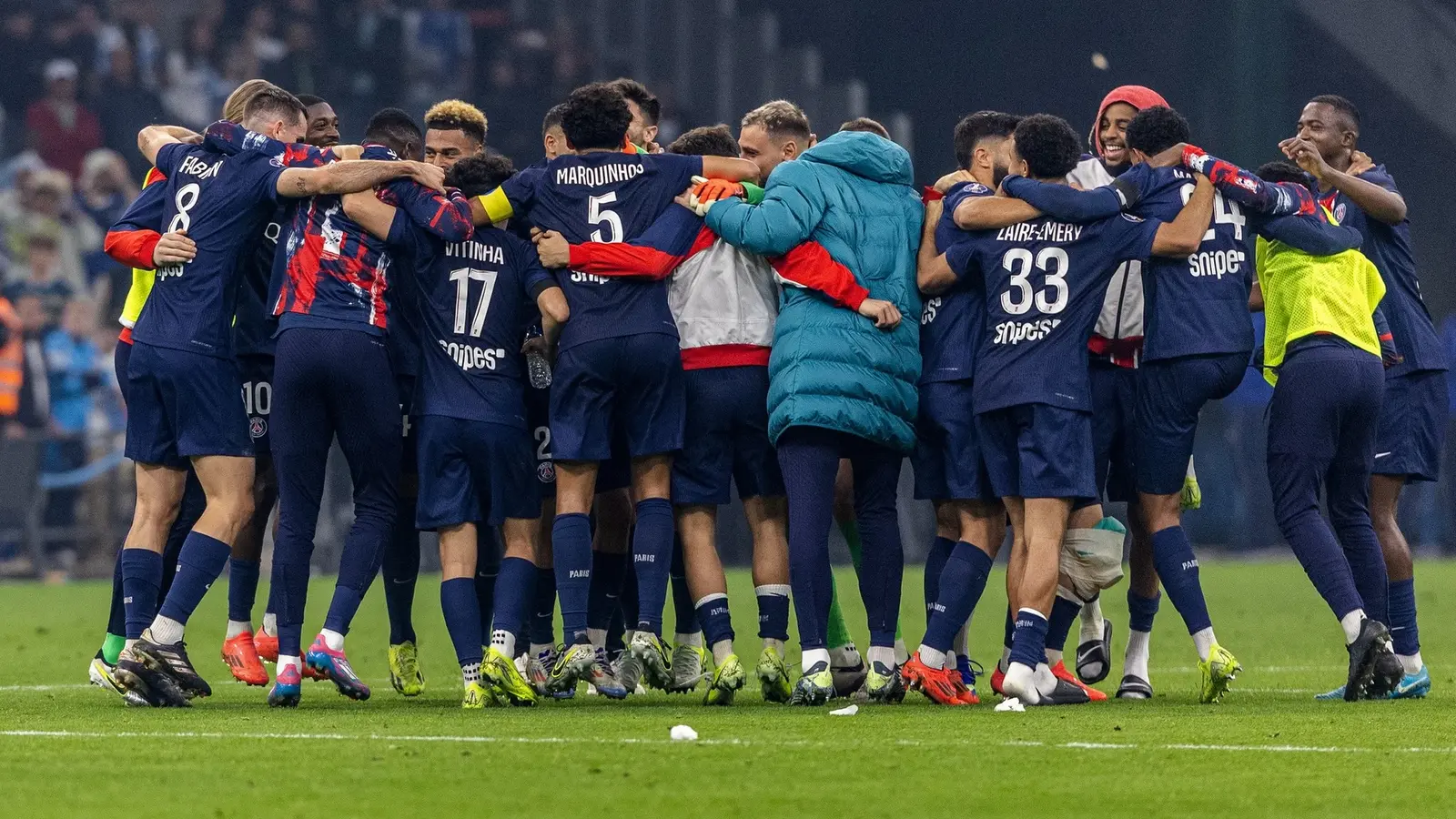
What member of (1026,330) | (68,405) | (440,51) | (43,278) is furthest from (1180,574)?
(440,51)

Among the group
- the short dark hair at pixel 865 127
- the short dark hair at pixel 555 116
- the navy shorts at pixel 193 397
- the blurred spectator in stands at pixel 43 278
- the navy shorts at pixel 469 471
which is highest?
the blurred spectator in stands at pixel 43 278

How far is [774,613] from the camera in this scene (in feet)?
22.8

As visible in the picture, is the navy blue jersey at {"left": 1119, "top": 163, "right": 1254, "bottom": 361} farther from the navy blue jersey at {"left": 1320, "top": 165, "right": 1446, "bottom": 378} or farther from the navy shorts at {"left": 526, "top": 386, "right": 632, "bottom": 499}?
the navy shorts at {"left": 526, "top": 386, "right": 632, "bottom": 499}

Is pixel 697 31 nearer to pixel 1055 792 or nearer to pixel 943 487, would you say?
pixel 943 487

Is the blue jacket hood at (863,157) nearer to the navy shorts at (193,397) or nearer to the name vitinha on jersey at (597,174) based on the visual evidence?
the name vitinha on jersey at (597,174)

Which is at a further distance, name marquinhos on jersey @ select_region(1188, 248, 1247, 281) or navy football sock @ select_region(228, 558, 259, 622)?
navy football sock @ select_region(228, 558, 259, 622)

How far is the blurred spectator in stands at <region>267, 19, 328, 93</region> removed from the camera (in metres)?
19.1

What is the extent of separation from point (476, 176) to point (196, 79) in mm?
12848

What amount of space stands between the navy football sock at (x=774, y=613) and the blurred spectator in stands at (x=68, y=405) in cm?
1078

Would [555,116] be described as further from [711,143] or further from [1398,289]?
[1398,289]

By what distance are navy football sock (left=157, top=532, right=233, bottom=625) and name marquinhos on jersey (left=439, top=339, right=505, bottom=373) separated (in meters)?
1.05

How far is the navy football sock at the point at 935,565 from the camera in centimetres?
737

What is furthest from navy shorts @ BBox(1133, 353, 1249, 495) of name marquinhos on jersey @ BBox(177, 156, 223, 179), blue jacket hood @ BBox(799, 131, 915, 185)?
name marquinhos on jersey @ BBox(177, 156, 223, 179)

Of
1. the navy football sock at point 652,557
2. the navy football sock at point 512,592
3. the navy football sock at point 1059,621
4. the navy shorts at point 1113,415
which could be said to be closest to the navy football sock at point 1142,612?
the navy football sock at point 1059,621
